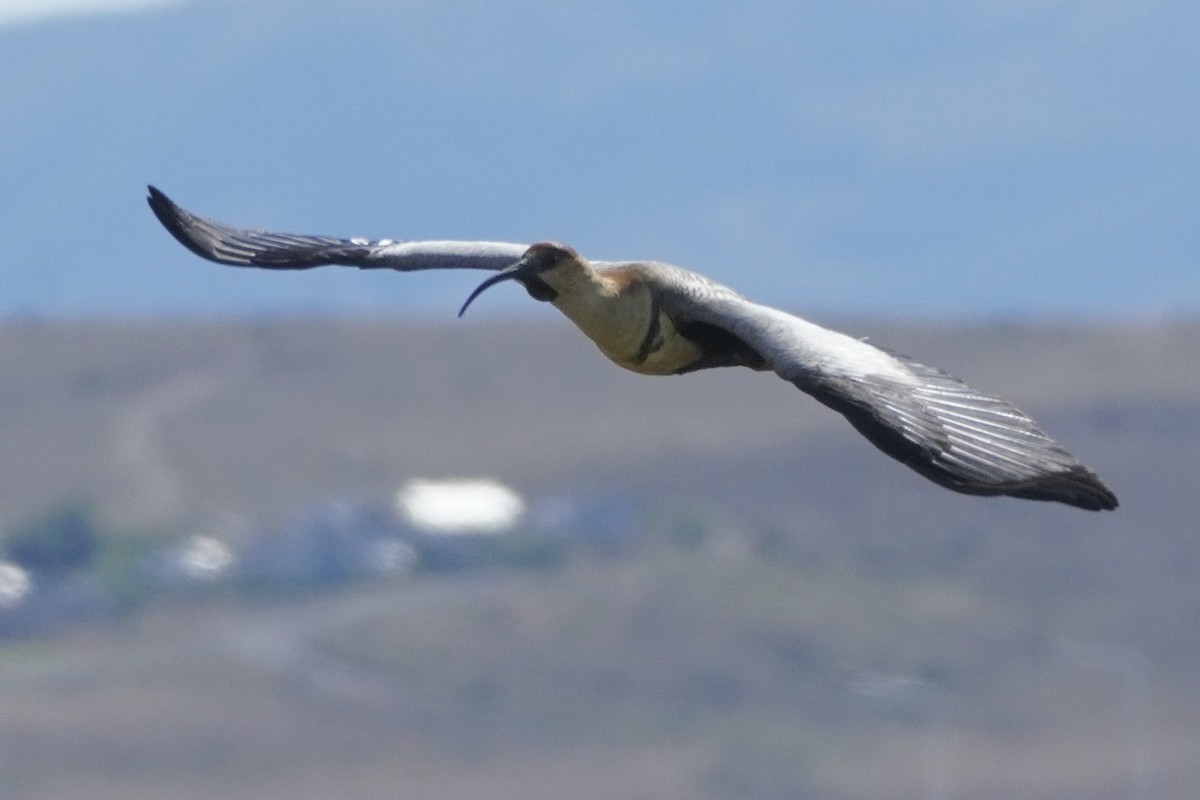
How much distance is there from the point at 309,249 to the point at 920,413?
24.1ft

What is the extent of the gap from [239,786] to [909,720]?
24.2 meters

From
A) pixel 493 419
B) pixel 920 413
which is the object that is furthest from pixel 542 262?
pixel 493 419

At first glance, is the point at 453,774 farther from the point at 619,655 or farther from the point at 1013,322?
the point at 1013,322

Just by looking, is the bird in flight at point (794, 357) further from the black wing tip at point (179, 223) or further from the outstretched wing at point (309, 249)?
the black wing tip at point (179, 223)

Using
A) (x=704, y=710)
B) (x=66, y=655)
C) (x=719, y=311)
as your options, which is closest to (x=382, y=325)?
(x=66, y=655)

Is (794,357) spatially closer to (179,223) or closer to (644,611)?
(179,223)

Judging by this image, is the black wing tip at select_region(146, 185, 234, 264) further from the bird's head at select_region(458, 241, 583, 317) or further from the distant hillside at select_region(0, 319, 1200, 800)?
the distant hillside at select_region(0, 319, 1200, 800)

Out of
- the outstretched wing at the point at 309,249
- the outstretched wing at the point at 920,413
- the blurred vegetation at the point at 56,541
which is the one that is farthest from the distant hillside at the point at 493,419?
the outstretched wing at the point at 920,413

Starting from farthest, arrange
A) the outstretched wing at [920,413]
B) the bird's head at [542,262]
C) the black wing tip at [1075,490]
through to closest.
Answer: the bird's head at [542,262] → the outstretched wing at [920,413] → the black wing tip at [1075,490]

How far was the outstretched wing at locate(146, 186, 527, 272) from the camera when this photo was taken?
78.3 feet

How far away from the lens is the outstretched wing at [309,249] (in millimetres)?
23859

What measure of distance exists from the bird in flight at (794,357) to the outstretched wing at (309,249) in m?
0.03

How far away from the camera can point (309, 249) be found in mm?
24984

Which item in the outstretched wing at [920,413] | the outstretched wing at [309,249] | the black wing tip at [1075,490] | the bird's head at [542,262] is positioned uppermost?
the outstretched wing at [309,249]
